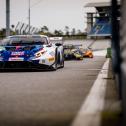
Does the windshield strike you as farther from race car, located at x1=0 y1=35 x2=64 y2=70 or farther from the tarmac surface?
the tarmac surface

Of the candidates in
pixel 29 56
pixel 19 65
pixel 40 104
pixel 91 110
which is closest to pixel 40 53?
pixel 29 56

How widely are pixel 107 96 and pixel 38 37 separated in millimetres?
8928

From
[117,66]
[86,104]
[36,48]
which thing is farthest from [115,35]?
[36,48]

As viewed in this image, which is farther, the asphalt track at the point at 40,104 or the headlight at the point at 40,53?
the headlight at the point at 40,53

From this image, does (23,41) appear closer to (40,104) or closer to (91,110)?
(40,104)

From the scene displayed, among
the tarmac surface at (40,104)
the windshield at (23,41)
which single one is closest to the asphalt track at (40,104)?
the tarmac surface at (40,104)

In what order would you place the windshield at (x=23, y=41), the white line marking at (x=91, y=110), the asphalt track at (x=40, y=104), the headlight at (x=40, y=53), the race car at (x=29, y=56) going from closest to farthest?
the white line marking at (x=91, y=110)
the asphalt track at (x=40, y=104)
the race car at (x=29, y=56)
the headlight at (x=40, y=53)
the windshield at (x=23, y=41)

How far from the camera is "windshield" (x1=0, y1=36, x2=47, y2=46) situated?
50.4ft

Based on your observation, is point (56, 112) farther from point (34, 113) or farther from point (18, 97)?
point (18, 97)

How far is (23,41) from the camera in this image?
51.0 feet

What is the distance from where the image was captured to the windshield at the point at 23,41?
15375mm

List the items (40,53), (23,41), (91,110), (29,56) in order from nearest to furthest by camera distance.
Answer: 1. (91,110)
2. (29,56)
3. (40,53)
4. (23,41)

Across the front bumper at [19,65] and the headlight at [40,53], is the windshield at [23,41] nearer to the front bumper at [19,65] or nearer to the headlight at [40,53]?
the headlight at [40,53]

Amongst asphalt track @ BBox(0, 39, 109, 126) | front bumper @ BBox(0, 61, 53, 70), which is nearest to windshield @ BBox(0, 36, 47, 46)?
front bumper @ BBox(0, 61, 53, 70)
